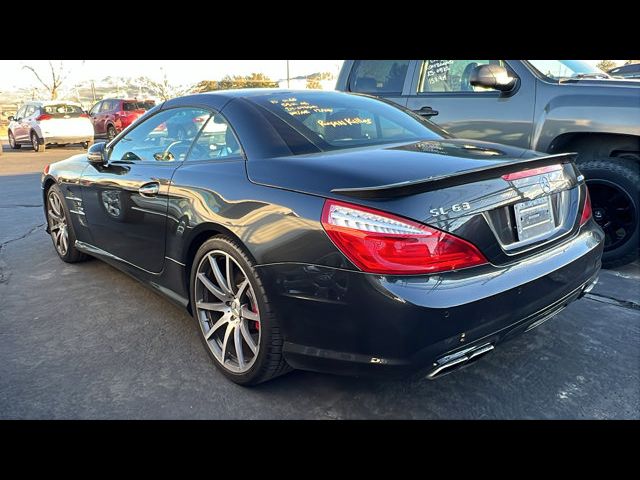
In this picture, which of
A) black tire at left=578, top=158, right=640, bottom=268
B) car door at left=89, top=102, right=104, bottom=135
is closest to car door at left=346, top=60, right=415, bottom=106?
black tire at left=578, top=158, right=640, bottom=268

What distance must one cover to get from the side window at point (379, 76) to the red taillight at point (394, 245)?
137 inches

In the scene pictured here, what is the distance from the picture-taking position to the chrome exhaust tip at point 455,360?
6.40 feet

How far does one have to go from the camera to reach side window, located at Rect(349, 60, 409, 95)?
16.6 feet

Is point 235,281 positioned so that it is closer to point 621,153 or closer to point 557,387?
point 557,387

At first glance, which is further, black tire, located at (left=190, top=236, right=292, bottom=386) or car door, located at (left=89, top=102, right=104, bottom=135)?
car door, located at (left=89, top=102, right=104, bottom=135)

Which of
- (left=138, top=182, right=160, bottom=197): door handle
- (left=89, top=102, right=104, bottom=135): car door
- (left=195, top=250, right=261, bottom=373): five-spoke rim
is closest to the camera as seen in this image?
(left=195, top=250, right=261, bottom=373): five-spoke rim

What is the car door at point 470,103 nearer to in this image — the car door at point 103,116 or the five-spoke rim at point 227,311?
the five-spoke rim at point 227,311

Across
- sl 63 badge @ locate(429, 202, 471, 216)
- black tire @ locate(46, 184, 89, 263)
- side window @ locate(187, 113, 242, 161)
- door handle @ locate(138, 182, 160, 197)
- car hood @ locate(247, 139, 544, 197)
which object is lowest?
black tire @ locate(46, 184, 89, 263)

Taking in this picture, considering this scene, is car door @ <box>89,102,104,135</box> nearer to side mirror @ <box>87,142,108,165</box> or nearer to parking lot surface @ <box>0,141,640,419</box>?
side mirror @ <box>87,142,108,165</box>

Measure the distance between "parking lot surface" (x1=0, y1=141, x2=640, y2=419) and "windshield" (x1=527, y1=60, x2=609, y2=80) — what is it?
184 centimetres

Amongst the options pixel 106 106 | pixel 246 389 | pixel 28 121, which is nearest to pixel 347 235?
pixel 246 389

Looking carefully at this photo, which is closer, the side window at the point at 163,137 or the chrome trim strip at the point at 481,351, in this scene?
the chrome trim strip at the point at 481,351

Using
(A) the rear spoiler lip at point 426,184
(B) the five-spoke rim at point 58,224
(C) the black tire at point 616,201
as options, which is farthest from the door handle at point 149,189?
(C) the black tire at point 616,201
